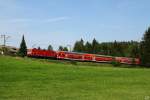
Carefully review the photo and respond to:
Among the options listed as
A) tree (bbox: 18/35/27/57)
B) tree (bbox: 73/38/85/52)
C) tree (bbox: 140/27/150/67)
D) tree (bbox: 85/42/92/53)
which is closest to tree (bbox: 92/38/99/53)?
tree (bbox: 85/42/92/53)

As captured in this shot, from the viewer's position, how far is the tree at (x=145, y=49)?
315ft

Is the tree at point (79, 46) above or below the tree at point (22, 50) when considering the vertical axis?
above

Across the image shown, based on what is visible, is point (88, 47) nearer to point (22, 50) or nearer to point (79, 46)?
point (79, 46)

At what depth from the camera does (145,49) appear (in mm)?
100125

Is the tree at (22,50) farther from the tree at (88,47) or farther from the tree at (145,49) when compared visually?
the tree at (88,47)

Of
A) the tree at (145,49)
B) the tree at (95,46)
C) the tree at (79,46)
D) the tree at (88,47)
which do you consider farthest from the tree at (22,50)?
the tree at (79,46)

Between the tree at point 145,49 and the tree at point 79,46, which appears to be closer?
the tree at point 145,49

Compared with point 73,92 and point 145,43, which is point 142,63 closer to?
point 145,43

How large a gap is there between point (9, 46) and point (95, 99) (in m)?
105

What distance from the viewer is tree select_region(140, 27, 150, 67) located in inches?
3784

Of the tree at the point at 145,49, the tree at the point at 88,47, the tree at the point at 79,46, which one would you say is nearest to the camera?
the tree at the point at 145,49

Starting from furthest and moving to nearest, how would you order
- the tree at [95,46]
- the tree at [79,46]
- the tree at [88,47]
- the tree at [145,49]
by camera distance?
the tree at [79,46] → the tree at [95,46] → the tree at [88,47] → the tree at [145,49]

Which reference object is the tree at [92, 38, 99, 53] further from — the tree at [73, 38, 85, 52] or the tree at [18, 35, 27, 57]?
the tree at [18, 35, 27, 57]

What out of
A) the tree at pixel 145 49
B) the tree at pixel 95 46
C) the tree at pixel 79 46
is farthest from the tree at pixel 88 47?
the tree at pixel 145 49
